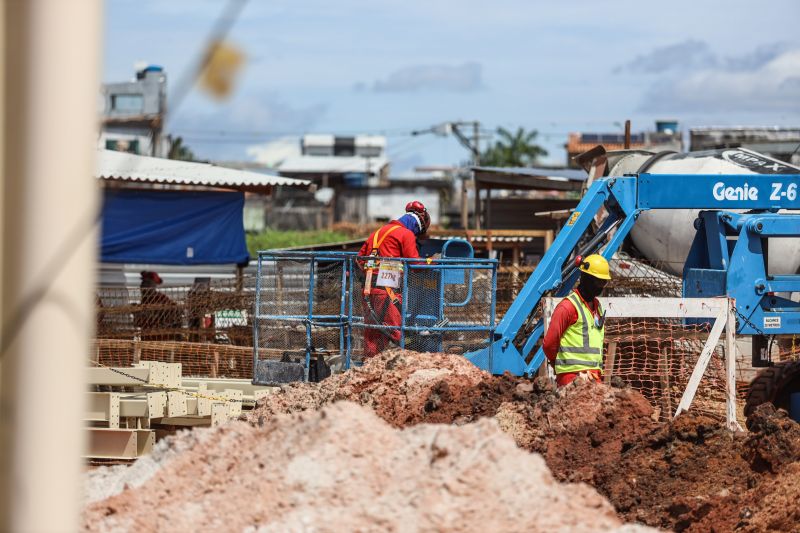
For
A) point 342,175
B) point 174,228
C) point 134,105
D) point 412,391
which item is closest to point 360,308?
point 412,391

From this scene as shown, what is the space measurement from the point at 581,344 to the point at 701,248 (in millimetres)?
3198

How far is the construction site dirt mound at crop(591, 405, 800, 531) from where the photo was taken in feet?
22.4

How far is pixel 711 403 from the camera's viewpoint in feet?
35.5

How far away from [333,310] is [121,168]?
706 centimetres

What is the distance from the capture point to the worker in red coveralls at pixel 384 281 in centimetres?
1091

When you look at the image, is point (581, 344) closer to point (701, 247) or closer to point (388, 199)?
point (701, 247)

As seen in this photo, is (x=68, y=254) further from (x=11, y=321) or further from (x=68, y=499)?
(x=68, y=499)

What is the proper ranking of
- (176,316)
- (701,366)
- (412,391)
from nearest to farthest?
(412,391), (701,366), (176,316)

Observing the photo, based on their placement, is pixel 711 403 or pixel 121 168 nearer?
pixel 711 403

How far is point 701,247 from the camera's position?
11375 millimetres

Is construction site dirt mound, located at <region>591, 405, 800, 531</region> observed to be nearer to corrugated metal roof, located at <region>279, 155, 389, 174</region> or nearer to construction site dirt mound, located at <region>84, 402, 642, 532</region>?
construction site dirt mound, located at <region>84, 402, 642, 532</region>

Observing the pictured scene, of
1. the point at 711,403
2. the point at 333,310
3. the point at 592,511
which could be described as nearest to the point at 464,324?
the point at 333,310

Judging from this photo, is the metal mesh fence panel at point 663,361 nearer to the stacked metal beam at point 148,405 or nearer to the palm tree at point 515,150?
the stacked metal beam at point 148,405

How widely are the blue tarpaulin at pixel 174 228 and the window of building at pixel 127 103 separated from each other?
4199 cm
